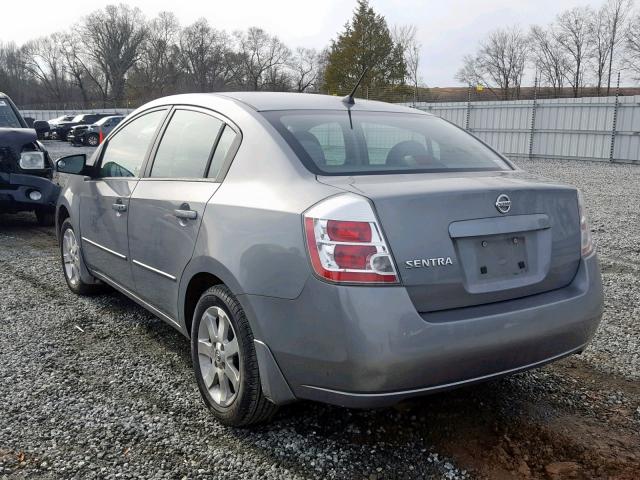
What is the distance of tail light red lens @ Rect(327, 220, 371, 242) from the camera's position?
89.7 inches

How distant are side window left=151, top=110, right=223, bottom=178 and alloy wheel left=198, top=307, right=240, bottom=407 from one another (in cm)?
80

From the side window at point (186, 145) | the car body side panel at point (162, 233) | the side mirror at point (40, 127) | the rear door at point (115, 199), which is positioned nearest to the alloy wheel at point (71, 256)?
the rear door at point (115, 199)

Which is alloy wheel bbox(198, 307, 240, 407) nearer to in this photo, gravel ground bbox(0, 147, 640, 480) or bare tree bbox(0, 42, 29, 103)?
gravel ground bbox(0, 147, 640, 480)

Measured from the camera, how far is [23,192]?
25.8 ft

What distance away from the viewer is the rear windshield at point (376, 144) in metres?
2.81

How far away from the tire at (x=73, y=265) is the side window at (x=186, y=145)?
160 cm

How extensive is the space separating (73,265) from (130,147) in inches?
59.0

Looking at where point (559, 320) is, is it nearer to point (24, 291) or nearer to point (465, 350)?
point (465, 350)

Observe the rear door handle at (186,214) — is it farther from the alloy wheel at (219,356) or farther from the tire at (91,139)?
the tire at (91,139)

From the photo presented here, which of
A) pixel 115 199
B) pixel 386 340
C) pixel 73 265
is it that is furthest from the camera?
pixel 73 265

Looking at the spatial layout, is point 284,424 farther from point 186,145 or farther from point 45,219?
point 45,219

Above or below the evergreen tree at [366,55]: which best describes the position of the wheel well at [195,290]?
below

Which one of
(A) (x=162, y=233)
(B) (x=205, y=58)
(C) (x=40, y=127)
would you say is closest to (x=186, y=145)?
(A) (x=162, y=233)

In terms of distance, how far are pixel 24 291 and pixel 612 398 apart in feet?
15.4
